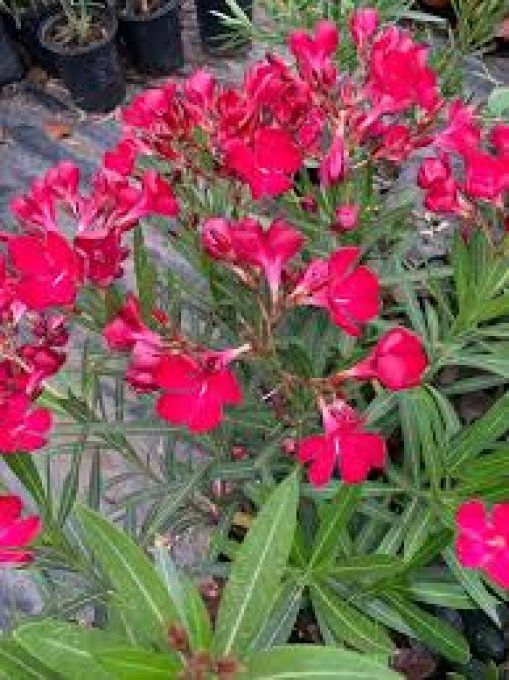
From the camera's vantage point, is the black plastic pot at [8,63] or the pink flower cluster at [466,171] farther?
the black plastic pot at [8,63]

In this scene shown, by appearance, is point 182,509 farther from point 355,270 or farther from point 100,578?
point 355,270

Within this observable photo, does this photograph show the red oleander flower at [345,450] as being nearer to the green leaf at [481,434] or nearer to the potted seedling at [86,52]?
the green leaf at [481,434]

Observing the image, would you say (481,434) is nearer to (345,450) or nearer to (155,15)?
(345,450)

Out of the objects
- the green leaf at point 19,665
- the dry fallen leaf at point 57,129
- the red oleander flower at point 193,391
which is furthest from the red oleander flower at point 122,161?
the dry fallen leaf at point 57,129

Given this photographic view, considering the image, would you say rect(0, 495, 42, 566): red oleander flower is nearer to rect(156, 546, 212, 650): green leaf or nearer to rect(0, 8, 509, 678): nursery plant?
rect(0, 8, 509, 678): nursery plant

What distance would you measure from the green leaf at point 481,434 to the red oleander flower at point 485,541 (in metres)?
0.30

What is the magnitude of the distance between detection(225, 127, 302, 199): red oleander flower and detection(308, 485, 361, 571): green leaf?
13.7 inches

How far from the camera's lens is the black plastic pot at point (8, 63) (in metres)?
3.13

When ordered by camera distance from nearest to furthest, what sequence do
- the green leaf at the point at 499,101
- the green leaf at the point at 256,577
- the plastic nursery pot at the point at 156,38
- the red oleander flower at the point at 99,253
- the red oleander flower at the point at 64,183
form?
the green leaf at the point at 256,577 → the red oleander flower at the point at 99,253 → the red oleander flower at the point at 64,183 → the green leaf at the point at 499,101 → the plastic nursery pot at the point at 156,38

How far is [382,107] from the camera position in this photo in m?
1.27

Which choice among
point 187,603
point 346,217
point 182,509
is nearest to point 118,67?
point 182,509

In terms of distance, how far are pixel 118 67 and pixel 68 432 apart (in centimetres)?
185

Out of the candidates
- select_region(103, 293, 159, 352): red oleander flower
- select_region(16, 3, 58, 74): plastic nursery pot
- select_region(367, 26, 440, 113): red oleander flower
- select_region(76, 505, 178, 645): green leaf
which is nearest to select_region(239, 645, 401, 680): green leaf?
select_region(76, 505, 178, 645): green leaf

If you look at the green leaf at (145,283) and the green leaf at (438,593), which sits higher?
the green leaf at (145,283)
